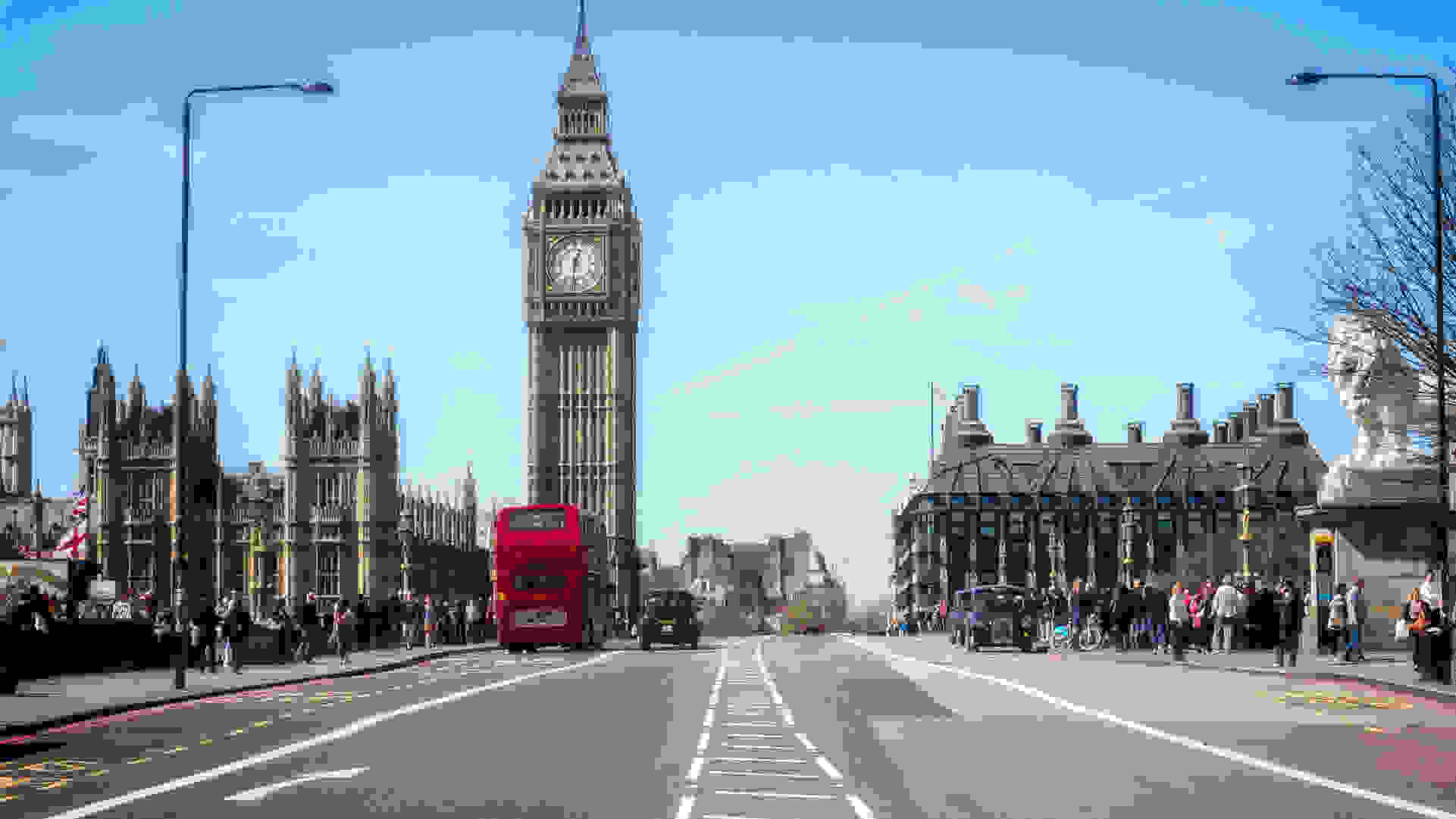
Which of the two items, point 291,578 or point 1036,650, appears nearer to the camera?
point 1036,650

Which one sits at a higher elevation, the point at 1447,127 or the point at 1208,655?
the point at 1447,127

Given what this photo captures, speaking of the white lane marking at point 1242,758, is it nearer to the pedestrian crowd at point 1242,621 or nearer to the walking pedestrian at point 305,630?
the pedestrian crowd at point 1242,621

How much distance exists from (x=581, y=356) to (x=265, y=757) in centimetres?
13073

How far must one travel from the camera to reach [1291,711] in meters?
25.3

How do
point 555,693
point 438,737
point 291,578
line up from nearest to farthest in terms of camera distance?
1. point 438,737
2. point 555,693
3. point 291,578

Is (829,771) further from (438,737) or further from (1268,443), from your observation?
(1268,443)

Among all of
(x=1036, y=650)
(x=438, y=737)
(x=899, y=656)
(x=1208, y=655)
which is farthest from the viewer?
(x=1036, y=650)

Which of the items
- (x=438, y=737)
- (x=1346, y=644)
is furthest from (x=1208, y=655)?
(x=438, y=737)

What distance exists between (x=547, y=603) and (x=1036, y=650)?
14.5 metres

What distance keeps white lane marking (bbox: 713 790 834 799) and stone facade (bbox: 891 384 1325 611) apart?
417 ft

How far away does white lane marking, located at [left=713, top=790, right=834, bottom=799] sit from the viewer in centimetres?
1461

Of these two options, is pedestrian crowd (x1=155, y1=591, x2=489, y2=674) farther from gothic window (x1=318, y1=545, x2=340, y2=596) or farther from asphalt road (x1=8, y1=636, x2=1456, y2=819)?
gothic window (x1=318, y1=545, x2=340, y2=596)

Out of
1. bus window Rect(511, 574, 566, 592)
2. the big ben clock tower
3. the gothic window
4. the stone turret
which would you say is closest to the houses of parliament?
the gothic window

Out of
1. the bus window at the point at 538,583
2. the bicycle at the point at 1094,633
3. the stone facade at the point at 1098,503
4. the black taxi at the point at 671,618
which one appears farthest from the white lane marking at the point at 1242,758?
the stone facade at the point at 1098,503
